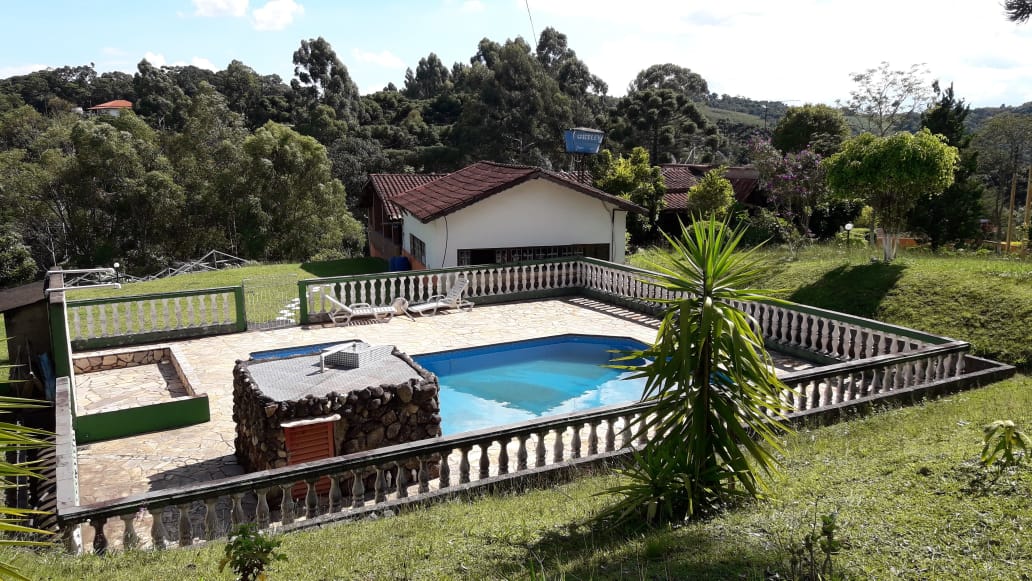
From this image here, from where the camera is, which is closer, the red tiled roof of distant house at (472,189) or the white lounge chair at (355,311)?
the white lounge chair at (355,311)

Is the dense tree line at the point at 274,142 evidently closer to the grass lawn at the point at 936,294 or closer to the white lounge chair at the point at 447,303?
the grass lawn at the point at 936,294

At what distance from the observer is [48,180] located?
35.7 m

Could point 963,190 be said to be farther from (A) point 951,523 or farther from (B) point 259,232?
(B) point 259,232

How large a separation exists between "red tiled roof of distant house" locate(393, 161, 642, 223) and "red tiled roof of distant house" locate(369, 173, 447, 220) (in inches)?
52.7

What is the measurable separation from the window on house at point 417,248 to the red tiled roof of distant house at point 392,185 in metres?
1.86

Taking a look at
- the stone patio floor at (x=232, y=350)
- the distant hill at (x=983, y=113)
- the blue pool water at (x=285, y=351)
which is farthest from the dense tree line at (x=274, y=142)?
the distant hill at (x=983, y=113)

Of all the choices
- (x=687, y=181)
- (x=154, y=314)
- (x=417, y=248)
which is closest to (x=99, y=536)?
(x=154, y=314)

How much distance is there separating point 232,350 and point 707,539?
11.7 meters

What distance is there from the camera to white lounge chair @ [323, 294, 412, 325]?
53.6 feet

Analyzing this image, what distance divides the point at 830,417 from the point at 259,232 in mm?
35531

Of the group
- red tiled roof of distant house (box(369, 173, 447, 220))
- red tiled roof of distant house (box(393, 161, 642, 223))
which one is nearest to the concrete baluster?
red tiled roof of distant house (box(393, 161, 642, 223))

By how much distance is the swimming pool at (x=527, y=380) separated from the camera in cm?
1215

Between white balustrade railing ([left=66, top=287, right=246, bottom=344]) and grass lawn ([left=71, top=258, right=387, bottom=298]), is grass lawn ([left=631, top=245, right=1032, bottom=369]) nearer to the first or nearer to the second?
white balustrade railing ([left=66, top=287, right=246, bottom=344])

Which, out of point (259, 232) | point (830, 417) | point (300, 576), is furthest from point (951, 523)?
point (259, 232)
